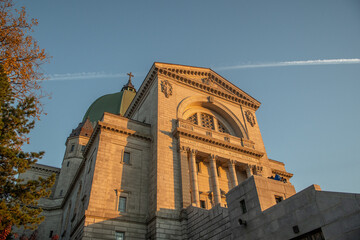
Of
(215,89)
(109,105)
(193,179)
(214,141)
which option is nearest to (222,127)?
(215,89)

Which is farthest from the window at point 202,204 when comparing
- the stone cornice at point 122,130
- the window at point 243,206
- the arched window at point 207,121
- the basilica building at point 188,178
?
the window at point 243,206

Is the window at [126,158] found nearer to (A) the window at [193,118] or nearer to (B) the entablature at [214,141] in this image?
(B) the entablature at [214,141]

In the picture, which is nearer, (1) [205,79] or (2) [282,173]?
(2) [282,173]

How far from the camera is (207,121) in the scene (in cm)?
3344

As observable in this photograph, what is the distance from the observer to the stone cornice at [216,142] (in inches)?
1061

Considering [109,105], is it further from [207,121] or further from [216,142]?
[216,142]

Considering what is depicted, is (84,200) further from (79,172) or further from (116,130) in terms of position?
(79,172)

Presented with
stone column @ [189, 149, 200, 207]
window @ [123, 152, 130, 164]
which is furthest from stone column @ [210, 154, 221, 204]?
window @ [123, 152, 130, 164]

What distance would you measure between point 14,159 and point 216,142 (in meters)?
18.6

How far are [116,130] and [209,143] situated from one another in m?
9.36

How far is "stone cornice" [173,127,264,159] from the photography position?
26938 millimetres

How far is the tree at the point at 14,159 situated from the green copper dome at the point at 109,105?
44.8m

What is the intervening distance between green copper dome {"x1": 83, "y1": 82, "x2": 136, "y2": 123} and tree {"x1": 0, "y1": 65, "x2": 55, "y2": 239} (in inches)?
1763

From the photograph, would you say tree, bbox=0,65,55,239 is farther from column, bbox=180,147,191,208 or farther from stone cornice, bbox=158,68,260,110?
stone cornice, bbox=158,68,260,110
